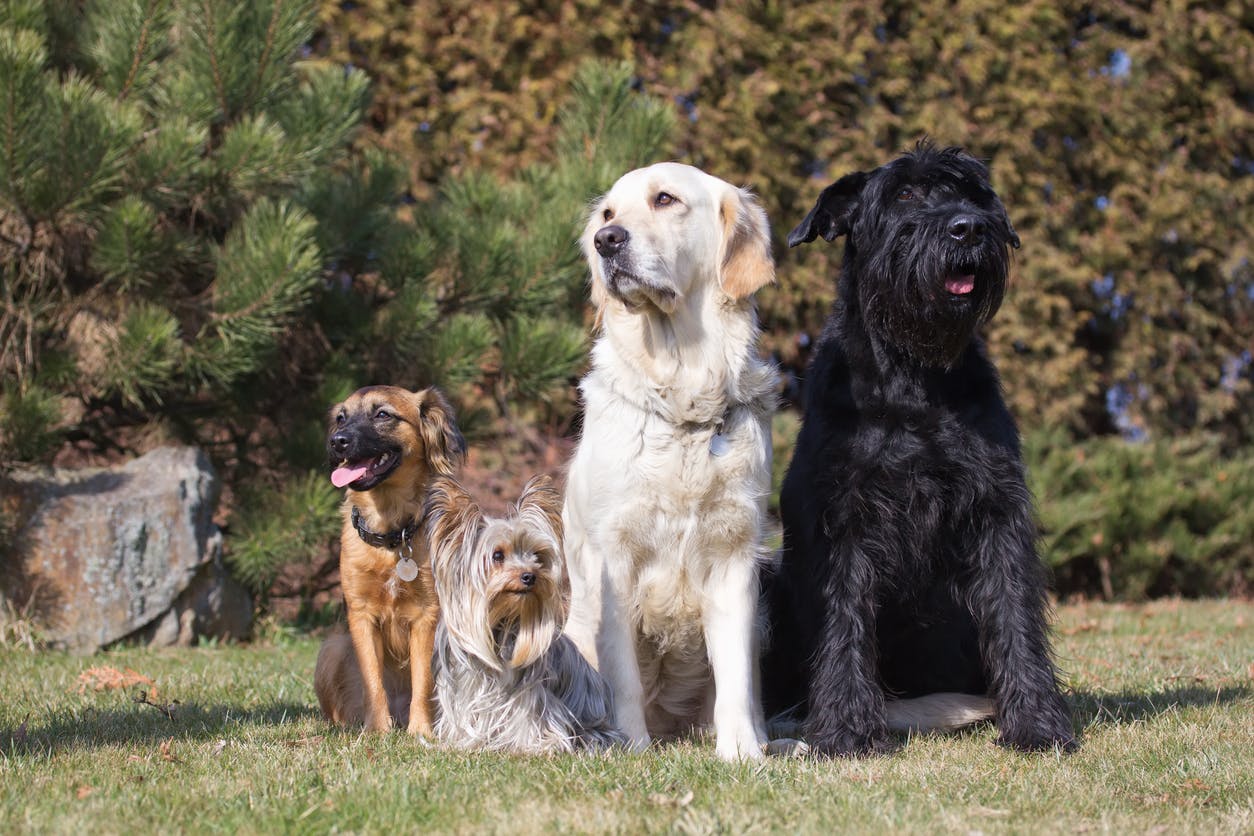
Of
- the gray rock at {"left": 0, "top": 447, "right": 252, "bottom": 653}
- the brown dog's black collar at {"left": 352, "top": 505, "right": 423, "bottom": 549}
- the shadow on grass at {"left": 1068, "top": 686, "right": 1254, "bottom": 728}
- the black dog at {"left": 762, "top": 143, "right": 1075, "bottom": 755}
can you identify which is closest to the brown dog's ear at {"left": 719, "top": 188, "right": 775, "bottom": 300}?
the black dog at {"left": 762, "top": 143, "right": 1075, "bottom": 755}

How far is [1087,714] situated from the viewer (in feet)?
14.5

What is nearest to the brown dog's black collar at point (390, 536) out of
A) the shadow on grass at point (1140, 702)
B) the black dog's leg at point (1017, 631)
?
the black dog's leg at point (1017, 631)

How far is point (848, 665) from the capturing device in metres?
3.90

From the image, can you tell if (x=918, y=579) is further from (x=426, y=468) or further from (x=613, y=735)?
(x=426, y=468)

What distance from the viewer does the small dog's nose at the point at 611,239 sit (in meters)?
3.80

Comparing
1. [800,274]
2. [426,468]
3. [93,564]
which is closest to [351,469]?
[426,468]

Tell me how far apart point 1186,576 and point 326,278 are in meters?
6.89

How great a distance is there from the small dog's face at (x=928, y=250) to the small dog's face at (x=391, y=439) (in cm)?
158

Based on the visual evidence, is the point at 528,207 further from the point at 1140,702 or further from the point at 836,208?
the point at 1140,702

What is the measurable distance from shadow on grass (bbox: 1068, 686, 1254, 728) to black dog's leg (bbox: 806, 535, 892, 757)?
0.87 metres

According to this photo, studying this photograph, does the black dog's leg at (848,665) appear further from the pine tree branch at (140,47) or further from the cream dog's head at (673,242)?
the pine tree branch at (140,47)

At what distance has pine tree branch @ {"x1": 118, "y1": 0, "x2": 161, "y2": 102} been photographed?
6016mm

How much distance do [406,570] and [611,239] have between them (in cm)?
141

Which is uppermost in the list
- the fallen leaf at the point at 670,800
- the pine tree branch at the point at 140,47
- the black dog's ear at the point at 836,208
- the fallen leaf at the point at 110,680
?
the pine tree branch at the point at 140,47
